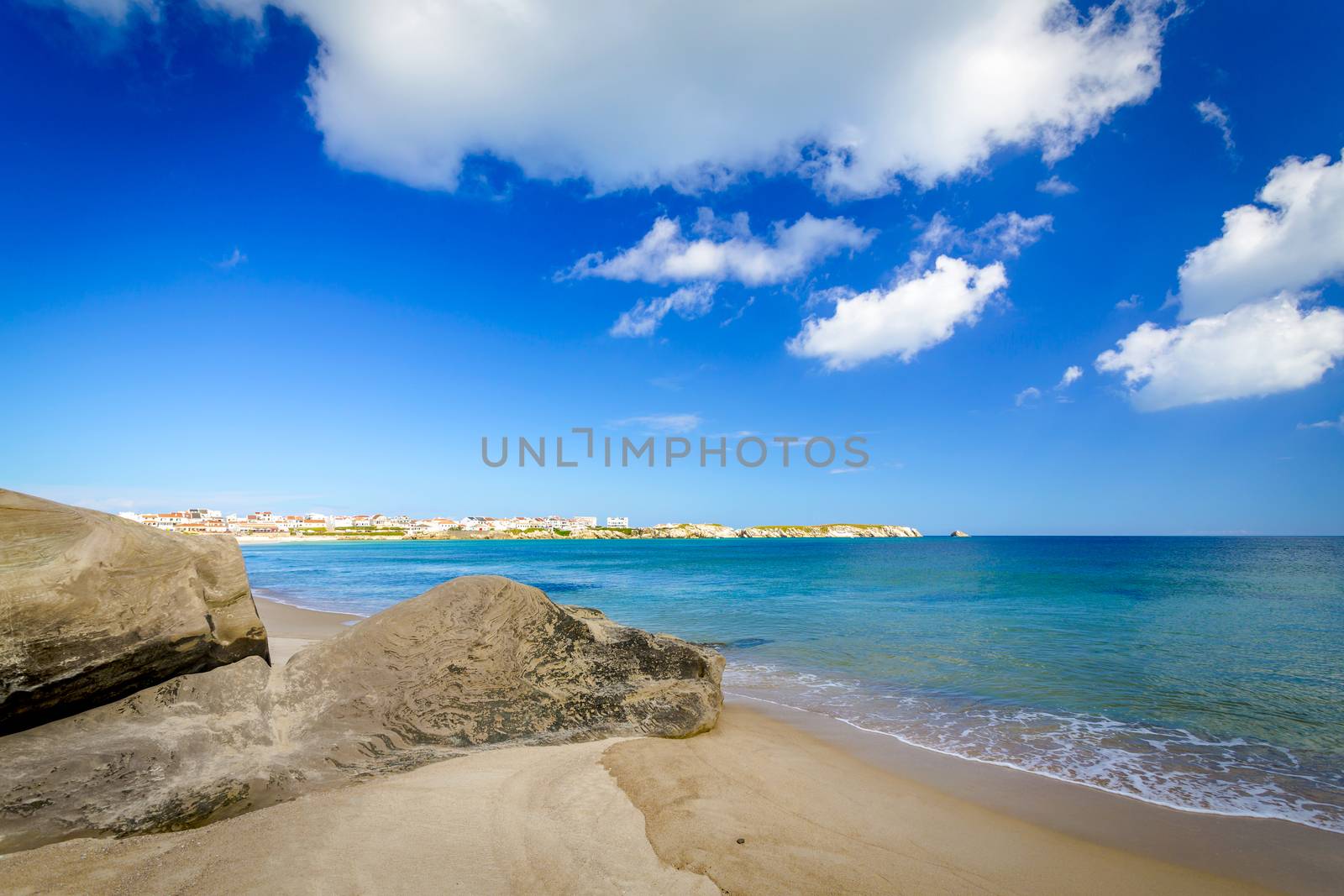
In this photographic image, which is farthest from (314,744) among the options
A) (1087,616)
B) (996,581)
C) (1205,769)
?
(996,581)

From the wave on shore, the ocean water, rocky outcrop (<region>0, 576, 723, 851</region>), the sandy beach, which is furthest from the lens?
the ocean water

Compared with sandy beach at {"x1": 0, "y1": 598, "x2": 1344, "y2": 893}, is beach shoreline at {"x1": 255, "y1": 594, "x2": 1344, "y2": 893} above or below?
below

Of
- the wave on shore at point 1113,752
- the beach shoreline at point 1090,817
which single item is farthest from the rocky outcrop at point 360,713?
the wave on shore at point 1113,752

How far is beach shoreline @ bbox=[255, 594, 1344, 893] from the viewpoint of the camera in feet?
16.6

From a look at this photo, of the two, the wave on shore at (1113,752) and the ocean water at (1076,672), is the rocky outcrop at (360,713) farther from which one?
the ocean water at (1076,672)

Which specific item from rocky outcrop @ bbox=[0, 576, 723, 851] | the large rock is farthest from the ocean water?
the large rock

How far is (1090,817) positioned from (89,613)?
9543 millimetres

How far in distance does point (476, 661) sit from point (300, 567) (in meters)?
59.4

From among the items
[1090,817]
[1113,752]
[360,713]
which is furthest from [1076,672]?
[360,713]

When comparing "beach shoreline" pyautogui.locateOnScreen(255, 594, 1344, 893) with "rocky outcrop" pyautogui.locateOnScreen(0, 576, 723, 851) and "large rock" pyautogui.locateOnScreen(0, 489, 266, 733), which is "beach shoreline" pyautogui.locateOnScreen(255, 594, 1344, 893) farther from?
"large rock" pyautogui.locateOnScreen(0, 489, 266, 733)

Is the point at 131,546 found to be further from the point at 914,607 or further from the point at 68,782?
the point at 914,607

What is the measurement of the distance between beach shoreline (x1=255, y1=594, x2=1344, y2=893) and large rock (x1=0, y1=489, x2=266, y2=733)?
187 inches

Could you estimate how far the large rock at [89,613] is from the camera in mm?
4434

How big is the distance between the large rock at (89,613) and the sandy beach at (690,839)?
1.41 m
